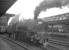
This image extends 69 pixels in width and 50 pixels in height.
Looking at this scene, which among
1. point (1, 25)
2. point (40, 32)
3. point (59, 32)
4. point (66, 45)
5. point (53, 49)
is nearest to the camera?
point (66, 45)

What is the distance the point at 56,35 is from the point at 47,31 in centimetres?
186

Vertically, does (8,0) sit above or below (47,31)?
above

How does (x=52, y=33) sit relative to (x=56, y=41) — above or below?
above

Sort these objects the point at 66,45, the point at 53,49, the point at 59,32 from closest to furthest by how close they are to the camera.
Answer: the point at 66,45 → the point at 59,32 → the point at 53,49

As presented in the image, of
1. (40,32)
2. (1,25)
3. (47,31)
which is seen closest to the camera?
(47,31)

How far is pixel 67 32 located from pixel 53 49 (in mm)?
2224

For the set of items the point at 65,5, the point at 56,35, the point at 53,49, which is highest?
the point at 65,5

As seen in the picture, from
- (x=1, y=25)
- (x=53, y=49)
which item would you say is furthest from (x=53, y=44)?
(x=1, y=25)

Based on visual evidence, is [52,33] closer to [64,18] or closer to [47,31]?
[47,31]

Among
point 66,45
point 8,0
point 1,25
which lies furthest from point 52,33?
point 1,25

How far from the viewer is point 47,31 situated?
416 inches

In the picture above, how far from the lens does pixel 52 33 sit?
9.34 meters

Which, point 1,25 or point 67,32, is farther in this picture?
point 1,25

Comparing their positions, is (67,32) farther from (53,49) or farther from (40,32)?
(40,32)
